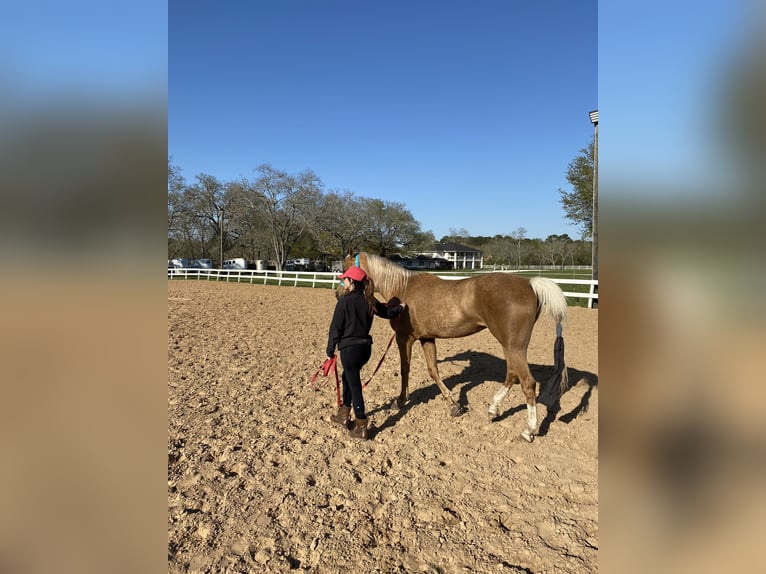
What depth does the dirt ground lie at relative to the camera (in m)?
2.42

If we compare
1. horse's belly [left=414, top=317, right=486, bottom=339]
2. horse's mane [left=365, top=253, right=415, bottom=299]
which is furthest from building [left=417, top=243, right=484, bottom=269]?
horse's belly [left=414, top=317, right=486, bottom=339]

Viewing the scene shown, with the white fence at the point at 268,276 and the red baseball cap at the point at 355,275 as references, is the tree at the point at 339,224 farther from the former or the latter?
the red baseball cap at the point at 355,275

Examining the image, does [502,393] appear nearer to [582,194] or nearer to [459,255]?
[582,194]

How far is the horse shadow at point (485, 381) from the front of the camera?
4.59 m

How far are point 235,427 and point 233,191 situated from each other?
34.6 m

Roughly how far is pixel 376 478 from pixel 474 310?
2149 mm

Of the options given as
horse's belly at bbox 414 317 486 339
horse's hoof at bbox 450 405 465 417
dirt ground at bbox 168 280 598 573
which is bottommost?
dirt ground at bbox 168 280 598 573

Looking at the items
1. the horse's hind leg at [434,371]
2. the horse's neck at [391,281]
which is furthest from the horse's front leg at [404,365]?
the horse's neck at [391,281]

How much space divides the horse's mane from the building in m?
70.2

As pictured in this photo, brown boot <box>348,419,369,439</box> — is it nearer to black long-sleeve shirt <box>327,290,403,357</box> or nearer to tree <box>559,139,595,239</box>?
black long-sleeve shirt <box>327,290,403,357</box>

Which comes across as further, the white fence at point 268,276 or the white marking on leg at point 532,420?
the white fence at point 268,276

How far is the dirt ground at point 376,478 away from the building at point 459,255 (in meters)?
70.3
